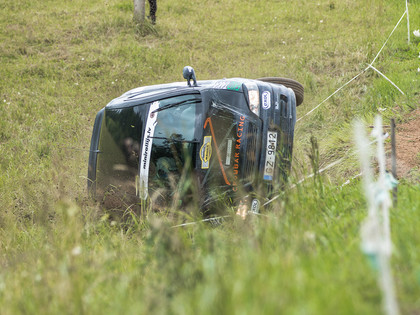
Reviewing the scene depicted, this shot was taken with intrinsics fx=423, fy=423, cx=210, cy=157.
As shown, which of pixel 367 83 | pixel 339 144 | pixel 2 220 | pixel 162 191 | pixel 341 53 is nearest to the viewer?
pixel 162 191

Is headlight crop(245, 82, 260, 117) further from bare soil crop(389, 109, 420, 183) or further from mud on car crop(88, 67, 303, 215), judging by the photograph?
bare soil crop(389, 109, 420, 183)

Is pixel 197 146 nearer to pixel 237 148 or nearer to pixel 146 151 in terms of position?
pixel 237 148

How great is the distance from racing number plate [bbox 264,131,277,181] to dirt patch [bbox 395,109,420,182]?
131 cm

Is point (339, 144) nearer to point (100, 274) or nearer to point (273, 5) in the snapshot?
point (100, 274)

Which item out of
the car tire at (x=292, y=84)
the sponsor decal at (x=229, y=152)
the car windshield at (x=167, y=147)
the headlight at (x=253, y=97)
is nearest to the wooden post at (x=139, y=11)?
the car tire at (x=292, y=84)

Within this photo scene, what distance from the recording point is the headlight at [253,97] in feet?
16.1

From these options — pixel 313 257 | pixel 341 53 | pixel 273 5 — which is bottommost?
pixel 313 257

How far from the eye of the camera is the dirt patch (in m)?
4.34

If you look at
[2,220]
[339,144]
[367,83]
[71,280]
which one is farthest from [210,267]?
[367,83]

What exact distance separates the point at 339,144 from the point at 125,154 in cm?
307

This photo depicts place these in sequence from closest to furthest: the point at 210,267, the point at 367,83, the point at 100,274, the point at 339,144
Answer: the point at 210,267
the point at 100,274
the point at 339,144
the point at 367,83

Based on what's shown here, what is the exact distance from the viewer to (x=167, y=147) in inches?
182

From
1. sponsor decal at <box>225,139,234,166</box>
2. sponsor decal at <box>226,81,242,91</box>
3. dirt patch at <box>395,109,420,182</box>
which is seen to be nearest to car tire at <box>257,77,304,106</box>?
dirt patch at <box>395,109,420,182</box>

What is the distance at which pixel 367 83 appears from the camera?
320 inches
